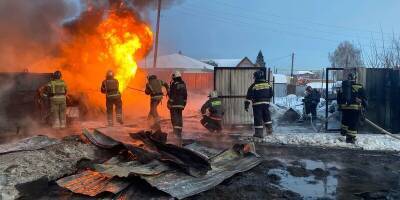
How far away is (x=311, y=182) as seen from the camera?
24.0 feet

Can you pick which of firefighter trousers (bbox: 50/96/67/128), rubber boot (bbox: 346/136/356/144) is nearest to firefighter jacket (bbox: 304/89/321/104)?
rubber boot (bbox: 346/136/356/144)

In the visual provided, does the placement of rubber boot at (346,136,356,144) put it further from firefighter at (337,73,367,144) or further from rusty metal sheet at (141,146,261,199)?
rusty metal sheet at (141,146,261,199)

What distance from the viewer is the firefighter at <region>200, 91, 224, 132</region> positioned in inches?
499

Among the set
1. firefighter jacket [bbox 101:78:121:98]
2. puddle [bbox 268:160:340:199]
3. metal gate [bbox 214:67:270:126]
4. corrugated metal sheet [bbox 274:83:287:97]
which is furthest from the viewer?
corrugated metal sheet [bbox 274:83:287:97]

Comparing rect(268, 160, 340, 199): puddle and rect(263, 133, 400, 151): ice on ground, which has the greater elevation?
rect(263, 133, 400, 151): ice on ground

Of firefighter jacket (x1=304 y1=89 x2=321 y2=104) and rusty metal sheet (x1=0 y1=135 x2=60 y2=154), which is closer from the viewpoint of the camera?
rusty metal sheet (x1=0 y1=135 x2=60 y2=154)

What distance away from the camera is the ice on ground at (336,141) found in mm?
10938

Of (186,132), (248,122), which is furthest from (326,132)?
(186,132)

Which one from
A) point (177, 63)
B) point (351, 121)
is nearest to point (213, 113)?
point (351, 121)

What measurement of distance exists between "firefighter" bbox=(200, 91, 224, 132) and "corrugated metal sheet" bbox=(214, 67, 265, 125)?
1544 millimetres

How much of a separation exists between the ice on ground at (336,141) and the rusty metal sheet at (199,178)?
3.40 m

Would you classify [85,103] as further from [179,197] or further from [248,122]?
[179,197]

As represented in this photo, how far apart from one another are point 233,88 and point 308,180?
23.3 feet

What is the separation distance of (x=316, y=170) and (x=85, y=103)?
10.4 metres
